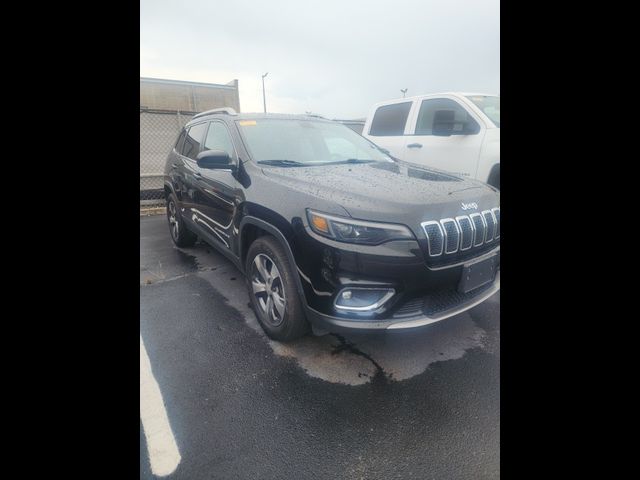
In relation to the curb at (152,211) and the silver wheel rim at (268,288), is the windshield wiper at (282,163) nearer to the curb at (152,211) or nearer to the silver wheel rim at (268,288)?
the silver wheel rim at (268,288)

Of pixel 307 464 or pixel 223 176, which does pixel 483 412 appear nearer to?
pixel 307 464

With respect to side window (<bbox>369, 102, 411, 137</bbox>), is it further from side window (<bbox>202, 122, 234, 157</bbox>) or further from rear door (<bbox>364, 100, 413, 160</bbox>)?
side window (<bbox>202, 122, 234, 157</bbox>)

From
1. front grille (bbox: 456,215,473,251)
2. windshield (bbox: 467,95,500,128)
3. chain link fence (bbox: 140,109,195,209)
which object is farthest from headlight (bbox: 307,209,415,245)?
chain link fence (bbox: 140,109,195,209)

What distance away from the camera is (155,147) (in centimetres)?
793

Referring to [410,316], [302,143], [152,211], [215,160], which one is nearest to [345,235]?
[410,316]

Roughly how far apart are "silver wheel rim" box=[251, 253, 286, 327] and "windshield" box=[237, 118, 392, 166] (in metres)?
0.86

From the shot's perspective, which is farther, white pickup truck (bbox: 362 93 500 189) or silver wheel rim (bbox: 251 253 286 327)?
white pickup truck (bbox: 362 93 500 189)

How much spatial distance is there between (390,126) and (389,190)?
14.3 ft

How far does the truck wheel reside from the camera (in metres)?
2.32
